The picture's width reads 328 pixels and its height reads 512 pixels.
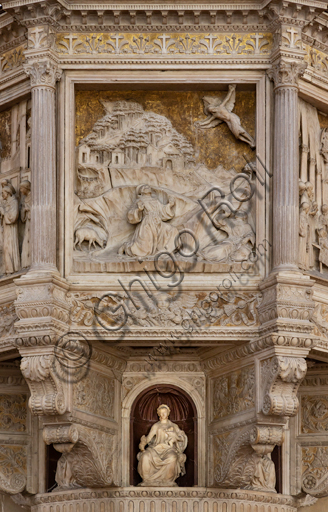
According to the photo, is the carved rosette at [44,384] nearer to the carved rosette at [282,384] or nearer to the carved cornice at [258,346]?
the carved cornice at [258,346]

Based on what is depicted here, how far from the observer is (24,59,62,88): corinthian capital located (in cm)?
2158

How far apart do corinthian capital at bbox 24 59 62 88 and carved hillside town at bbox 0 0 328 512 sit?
0.09 ft

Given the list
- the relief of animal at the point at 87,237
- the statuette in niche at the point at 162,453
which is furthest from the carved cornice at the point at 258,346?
the relief of animal at the point at 87,237

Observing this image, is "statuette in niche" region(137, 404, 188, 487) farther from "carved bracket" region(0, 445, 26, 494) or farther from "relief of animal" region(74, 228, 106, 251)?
"relief of animal" region(74, 228, 106, 251)

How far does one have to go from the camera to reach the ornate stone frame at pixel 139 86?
70.9 feet

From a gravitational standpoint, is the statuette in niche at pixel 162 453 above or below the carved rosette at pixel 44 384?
below

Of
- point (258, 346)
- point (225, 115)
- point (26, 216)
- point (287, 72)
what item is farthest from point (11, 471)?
point (287, 72)

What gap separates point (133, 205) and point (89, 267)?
109 cm

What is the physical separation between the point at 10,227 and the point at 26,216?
317 millimetres

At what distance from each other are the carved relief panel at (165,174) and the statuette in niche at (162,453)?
9.01ft

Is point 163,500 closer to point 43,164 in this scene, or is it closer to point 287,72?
point 43,164

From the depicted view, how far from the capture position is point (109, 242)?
71.5 ft

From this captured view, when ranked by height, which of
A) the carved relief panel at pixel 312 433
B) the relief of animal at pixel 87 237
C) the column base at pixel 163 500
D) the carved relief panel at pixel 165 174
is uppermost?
the carved relief panel at pixel 165 174

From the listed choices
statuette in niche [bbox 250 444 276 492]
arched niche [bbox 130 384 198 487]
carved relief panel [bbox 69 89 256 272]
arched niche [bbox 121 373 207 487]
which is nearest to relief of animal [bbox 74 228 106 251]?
carved relief panel [bbox 69 89 256 272]
